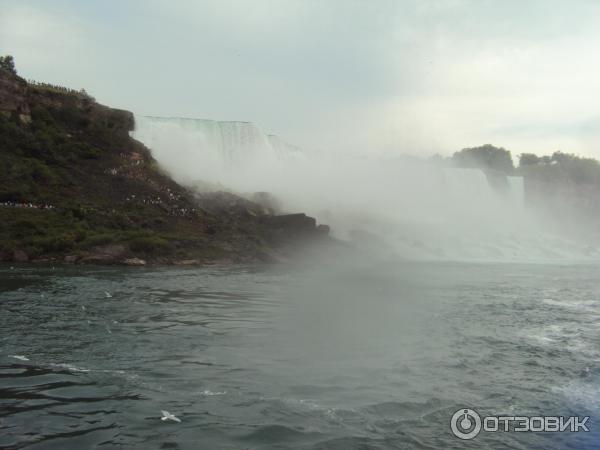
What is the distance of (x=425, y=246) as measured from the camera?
5241 centimetres

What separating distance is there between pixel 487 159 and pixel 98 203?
117 meters

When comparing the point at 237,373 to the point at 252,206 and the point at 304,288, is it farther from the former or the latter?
the point at 252,206

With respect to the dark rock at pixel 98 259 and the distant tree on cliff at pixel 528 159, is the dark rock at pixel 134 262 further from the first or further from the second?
the distant tree on cliff at pixel 528 159

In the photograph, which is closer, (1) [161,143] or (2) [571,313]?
(2) [571,313]

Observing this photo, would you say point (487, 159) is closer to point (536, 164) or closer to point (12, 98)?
point (536, 164)

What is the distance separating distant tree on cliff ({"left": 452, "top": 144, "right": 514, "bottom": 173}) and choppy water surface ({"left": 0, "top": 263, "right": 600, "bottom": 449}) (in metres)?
123

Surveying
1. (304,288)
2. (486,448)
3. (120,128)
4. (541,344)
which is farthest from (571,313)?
(120,128)

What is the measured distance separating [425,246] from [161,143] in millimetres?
29596

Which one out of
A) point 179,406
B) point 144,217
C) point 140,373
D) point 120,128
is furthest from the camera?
point 120,128

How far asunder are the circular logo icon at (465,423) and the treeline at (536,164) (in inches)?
3345

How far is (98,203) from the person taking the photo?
3850 centimetres

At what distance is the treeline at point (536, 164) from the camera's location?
3905 inches

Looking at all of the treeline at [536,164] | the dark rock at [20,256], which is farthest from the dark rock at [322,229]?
the treeline at [536,164]

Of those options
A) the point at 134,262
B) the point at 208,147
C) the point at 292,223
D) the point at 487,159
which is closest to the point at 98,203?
the point at 134,262
